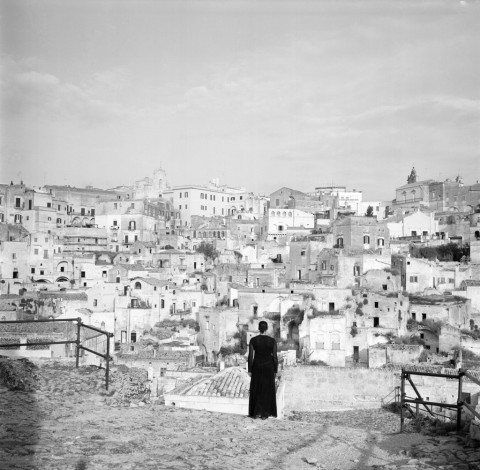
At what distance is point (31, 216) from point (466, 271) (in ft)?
120

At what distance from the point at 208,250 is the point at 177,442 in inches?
1793

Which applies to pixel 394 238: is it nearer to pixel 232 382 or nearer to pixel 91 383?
pixel 232 382

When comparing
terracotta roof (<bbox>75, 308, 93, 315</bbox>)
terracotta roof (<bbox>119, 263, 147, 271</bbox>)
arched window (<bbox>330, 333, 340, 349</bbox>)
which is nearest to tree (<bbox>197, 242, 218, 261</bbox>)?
terracotta roof (<bbox>119, 263, 147, 271</bbox>)

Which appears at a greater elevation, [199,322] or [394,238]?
[394,238]

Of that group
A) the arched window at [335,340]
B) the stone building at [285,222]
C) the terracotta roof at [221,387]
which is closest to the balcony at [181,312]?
the arched window at [335,340]

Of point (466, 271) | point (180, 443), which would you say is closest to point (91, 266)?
point (466, 271)

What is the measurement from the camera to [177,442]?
6.45m

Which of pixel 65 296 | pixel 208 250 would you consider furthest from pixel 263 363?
pixel 208 250

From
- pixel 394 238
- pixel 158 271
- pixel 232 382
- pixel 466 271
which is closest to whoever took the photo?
pixel 232 382

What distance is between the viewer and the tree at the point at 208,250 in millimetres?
51334

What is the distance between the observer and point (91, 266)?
42531 mm

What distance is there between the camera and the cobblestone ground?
5781mm

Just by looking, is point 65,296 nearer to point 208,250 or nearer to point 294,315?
point 294,315

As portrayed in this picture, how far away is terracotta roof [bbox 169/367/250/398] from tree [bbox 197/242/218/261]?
3692 centimetres
